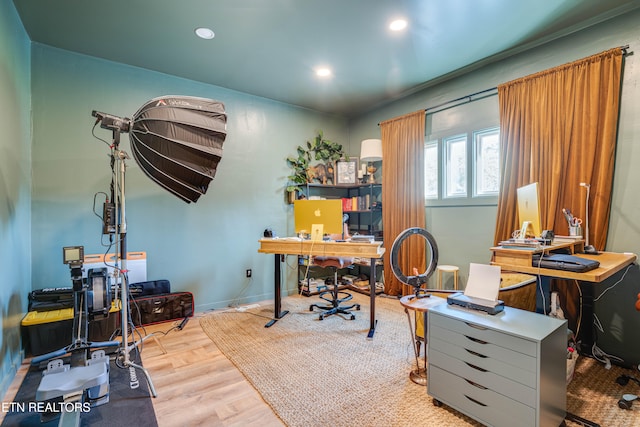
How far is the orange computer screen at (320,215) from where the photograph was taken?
2848mm

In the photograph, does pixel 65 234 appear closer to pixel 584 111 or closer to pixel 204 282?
pixel 204 282

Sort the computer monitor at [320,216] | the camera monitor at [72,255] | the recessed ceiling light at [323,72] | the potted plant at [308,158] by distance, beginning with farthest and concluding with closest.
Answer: the potted plant at [308,158] < the recessed ceiling light at [323,72] < the computer monitor at [320,216] < the camera monitor at [72,255]

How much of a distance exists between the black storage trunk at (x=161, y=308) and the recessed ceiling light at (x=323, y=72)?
9.43ft

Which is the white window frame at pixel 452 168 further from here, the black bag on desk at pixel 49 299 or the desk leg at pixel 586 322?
the black bag on desk at pixel 49 299

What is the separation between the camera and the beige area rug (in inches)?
66.3

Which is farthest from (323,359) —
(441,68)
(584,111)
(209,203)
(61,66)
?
(61,66)

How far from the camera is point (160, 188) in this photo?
3.32 metres

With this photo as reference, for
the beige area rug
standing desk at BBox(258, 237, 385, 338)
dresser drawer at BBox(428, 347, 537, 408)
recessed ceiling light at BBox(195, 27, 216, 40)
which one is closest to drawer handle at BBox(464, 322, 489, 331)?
dresser drawer at BBox(428, 347, 537, 408)

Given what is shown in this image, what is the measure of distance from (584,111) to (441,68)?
140 centimetres

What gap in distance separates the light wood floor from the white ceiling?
2.74m

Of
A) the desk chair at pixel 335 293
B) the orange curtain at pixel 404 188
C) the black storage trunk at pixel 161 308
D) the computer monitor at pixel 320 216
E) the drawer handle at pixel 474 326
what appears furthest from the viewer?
the orange curtain at pixel 404 188

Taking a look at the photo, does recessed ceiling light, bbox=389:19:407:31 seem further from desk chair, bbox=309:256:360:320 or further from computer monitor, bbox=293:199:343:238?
desk chair, bbox=309:256:360:320

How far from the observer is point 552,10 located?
230 cm

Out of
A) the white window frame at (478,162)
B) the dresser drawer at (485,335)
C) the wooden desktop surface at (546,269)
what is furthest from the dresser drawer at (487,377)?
the white window frame at (478,162)
